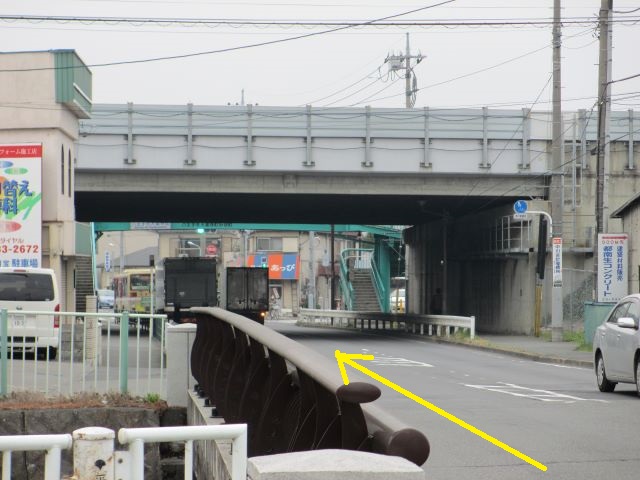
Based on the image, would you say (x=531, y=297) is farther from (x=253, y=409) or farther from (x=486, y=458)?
(x=253, y=409)

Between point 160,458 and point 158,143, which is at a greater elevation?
point 158,143

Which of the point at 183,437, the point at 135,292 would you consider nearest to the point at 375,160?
the point at 135,292

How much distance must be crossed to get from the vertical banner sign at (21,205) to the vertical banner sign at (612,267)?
51.7 feet

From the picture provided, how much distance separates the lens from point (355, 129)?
128 ft

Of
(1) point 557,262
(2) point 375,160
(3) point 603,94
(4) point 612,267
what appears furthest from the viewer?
(2) point 375,160

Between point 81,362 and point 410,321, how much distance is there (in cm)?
3517

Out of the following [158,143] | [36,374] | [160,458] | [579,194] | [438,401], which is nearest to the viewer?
[160,458]

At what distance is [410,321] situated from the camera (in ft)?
156

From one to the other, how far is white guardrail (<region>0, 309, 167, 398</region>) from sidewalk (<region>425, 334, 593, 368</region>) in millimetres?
15903

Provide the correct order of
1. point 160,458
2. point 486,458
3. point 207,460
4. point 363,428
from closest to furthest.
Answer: point 363,428 < point 207,460 < point 486,458 < point 160,458

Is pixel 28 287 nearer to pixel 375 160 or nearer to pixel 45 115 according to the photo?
pixel 45 115

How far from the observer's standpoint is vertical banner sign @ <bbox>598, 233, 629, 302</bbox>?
31.1m

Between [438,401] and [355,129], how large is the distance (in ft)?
77.3

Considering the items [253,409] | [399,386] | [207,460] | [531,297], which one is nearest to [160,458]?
[207,460]
